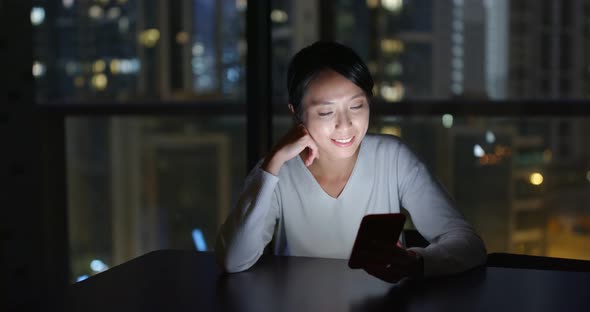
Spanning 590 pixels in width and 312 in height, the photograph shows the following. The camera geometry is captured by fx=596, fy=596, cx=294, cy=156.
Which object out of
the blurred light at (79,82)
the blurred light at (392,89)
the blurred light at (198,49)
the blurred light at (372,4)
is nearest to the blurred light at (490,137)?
the blurred light at (392,89)

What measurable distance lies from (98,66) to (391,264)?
15.2 ft

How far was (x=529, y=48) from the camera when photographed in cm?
738

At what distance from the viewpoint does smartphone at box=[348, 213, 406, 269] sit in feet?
3.30

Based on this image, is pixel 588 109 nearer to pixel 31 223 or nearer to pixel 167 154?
pixel 31 223

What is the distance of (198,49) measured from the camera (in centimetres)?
501

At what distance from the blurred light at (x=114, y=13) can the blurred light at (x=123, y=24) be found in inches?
5.5

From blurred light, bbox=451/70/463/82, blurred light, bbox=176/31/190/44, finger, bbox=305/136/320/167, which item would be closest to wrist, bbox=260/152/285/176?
finger, bbox=305/136/320/167

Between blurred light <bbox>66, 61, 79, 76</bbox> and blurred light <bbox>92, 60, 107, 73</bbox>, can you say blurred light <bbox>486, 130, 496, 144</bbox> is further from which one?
blurred light <bbox>92, 60, 107, 73</bbox>

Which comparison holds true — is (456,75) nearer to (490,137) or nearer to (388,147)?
(490,137)

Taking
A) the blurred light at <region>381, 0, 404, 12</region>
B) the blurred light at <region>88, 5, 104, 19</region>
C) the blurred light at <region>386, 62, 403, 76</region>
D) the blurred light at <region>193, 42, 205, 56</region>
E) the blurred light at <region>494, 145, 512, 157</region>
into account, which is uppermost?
the blurred light at <region>381, 0, 404, 12</region>

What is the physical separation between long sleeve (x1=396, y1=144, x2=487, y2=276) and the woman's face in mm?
153

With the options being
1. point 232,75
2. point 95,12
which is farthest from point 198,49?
point 232,75

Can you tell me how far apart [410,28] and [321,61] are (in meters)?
4.36

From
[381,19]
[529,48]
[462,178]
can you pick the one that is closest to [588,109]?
[462,178]
